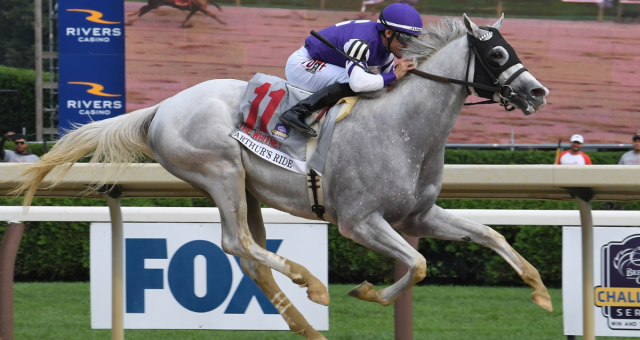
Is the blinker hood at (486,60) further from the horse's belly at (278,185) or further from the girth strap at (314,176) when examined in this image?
the horse's belly at (278,185)

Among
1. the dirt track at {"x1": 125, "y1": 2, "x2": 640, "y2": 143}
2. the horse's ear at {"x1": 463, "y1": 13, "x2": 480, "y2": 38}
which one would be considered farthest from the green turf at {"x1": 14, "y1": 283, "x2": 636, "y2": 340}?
the dirt track at {"x1": 125, "y1": 2, "x2": 640, "y2": 143}

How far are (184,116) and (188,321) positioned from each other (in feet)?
5.00

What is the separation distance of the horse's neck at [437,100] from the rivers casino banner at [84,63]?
814cm

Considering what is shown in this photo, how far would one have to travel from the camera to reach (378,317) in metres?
6.31

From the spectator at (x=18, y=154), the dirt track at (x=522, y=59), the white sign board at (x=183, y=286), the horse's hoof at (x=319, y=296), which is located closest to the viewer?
the horse's hoof at (x=319, y=296)

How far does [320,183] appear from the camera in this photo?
11.7ft

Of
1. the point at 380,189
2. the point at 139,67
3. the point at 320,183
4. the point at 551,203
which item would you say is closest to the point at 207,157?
the point at 320,183

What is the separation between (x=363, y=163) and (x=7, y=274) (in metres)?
2.18

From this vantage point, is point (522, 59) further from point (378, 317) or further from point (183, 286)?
point (183, 286)

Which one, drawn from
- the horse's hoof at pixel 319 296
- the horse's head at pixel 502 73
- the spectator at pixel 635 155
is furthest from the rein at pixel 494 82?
the spectator at pixel 635 155

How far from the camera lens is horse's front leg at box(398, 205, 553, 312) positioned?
11.9 ft

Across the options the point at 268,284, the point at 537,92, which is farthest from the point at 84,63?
the point at 537,92

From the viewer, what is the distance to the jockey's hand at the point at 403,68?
11.9 ft

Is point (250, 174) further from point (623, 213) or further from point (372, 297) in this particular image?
point (623, 213)
